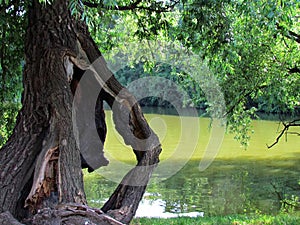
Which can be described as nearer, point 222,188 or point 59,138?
point 59,138

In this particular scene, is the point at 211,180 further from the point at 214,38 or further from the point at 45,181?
the point at 45,181

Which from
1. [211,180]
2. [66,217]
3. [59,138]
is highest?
[59,138]

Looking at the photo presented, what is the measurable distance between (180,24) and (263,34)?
4028 mm

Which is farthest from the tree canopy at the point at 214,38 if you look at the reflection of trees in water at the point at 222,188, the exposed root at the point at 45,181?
the reflection of trees in water at the point at 222,188

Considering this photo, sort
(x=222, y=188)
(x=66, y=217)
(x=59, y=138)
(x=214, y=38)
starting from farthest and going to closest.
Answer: (x=222, y=188) < (x=214, y=38) < (x=59, y=138) < (x=66, y=217)

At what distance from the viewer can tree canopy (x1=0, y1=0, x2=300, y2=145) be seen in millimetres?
5355

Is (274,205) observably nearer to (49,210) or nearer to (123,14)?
(123,14)

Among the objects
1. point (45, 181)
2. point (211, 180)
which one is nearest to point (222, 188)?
point (211, 180)

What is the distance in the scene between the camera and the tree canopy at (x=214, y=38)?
536 cm

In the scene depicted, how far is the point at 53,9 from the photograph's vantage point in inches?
188

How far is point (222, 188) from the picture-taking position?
1255cm

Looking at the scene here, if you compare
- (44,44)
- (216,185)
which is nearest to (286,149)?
(216,185)

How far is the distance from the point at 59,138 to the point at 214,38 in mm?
2833

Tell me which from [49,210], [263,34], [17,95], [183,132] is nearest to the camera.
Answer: [49,210]
